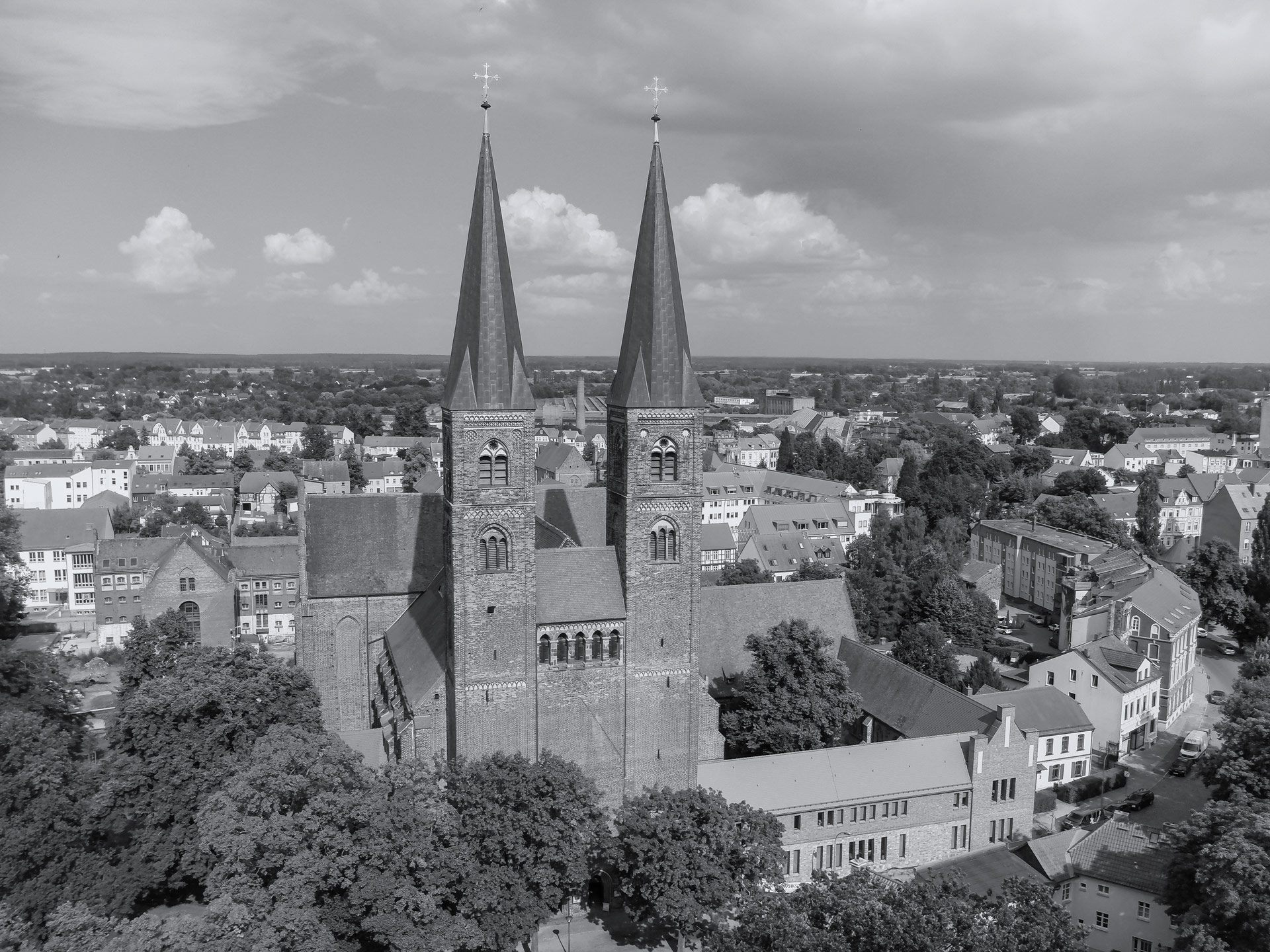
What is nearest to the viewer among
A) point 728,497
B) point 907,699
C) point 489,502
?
point 489,502

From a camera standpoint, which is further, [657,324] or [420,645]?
[420,645]

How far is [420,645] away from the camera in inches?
1797

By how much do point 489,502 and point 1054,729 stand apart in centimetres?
3449

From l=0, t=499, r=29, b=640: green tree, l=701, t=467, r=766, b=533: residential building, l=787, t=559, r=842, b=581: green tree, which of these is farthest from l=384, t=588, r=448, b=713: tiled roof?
l=701, t=467, r=766, b=533: residential building

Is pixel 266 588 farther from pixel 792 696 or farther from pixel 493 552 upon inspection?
pixel 792 696

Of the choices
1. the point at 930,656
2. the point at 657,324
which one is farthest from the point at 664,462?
the point at 930,656

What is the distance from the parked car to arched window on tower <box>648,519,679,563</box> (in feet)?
82.0

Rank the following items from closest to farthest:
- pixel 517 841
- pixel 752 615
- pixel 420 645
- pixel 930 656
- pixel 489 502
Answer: pixel 517 841, pixel 489 502, pixel 420 645, pixel 752 615, pixel 930 656

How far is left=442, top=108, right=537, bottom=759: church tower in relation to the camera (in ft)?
128

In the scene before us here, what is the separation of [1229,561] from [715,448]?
9612cm

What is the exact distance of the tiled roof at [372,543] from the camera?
167 ft

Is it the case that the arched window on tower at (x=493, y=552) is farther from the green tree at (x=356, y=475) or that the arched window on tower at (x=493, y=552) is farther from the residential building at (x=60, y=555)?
the green tree at (x=356, y=475)

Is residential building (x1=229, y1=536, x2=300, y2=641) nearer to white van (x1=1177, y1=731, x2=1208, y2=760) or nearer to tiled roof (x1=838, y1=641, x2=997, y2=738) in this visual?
tiled roof (x1=838, y1=641, x2=997, y2=738)

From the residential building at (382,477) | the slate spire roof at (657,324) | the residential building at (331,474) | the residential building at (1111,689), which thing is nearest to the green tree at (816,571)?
the residential building at (1111,689)
